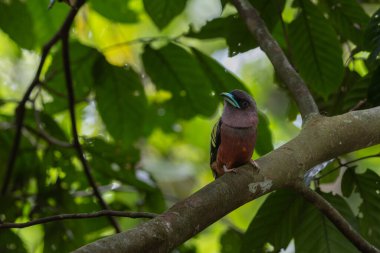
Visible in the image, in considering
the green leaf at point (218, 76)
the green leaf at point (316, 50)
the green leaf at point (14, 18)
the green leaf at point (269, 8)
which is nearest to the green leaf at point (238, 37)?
the green leaf at point (269, 8)

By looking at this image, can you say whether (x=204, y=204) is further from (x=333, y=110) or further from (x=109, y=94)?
(x=109, y=94)

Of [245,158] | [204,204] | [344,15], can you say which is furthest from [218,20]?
[204,204]

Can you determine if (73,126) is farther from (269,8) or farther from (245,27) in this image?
(269,8)

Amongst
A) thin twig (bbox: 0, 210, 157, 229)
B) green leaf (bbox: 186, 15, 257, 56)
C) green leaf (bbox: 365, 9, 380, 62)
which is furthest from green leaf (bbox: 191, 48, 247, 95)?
thin twig (bbox: 0, 210, 157, 229)

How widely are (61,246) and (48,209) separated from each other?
27cm

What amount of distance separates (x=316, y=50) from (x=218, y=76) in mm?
631

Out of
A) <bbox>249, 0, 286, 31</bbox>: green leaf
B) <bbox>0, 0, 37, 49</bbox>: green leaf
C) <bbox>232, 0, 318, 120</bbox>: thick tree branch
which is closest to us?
<bbox>232, 0, 318, 120</bbox>: thick tree branch

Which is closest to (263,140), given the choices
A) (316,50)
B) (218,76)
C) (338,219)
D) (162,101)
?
(218,76)

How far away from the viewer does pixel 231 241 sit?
4.23m

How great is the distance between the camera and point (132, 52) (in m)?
6.86

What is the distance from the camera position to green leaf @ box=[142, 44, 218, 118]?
4027 millimetres

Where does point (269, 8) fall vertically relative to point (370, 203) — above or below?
above

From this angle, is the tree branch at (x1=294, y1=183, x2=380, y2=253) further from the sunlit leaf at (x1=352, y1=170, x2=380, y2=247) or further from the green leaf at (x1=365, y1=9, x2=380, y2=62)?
the green leaf at (x1=365, y1=9, x2=380, y2=62)

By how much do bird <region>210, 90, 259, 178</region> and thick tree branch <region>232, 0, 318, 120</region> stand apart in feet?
0.91
